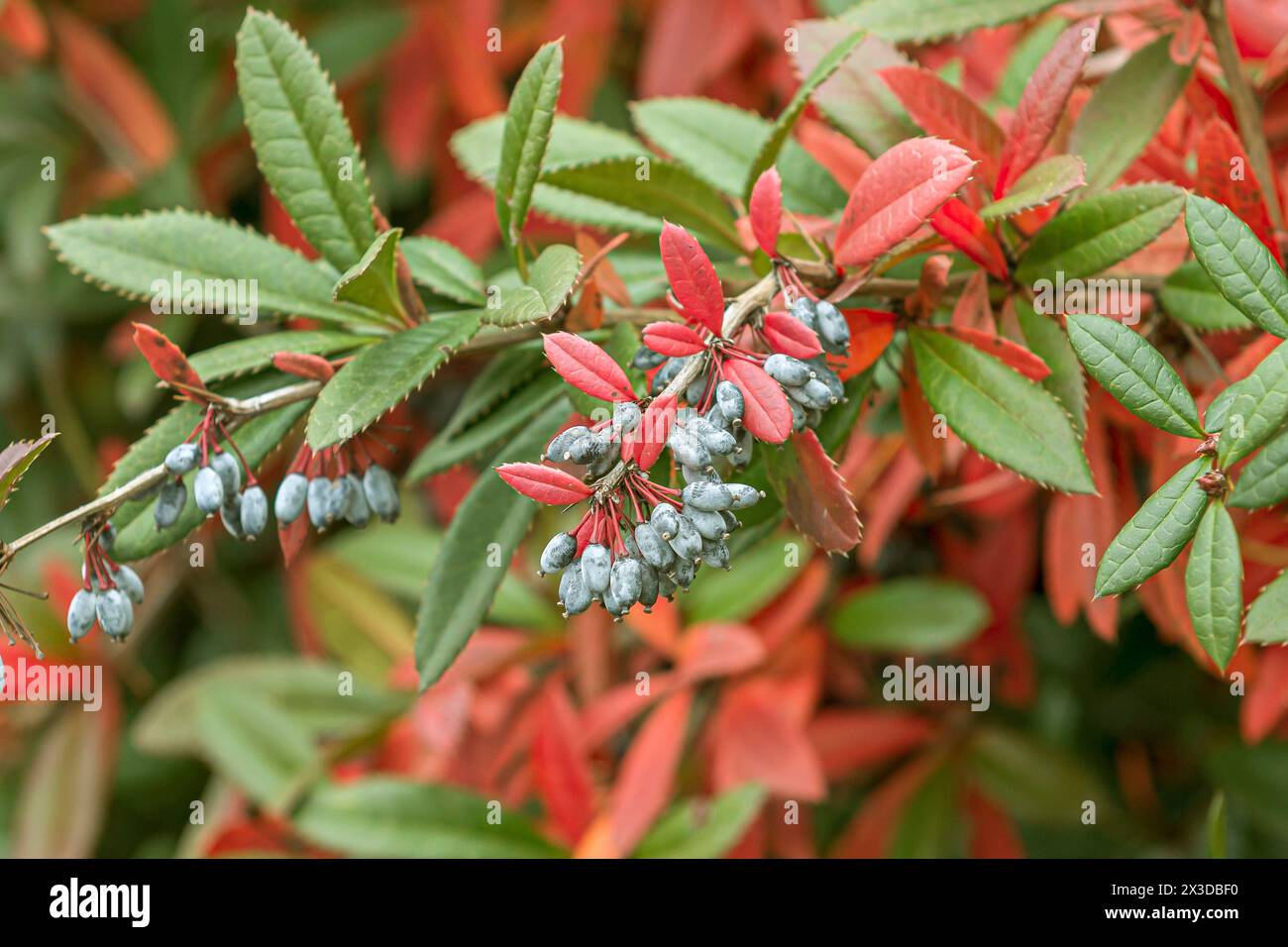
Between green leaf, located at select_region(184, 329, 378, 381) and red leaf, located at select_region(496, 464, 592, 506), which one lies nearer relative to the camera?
red leaf, located at select_region(496, 464, 592, 506)

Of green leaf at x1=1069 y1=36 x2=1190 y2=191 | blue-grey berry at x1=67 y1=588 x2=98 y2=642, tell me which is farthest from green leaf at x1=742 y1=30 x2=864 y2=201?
blue-grey berry at x1=67 y1=588 x2=98 y2=642

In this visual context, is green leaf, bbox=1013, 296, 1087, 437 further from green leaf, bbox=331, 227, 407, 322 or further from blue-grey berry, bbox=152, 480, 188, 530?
blue-grey berry, bbox=152, 480, 188, 530

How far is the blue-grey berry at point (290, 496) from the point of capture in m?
0.83

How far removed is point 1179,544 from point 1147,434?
0.39m

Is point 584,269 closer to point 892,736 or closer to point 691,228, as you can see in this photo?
point 691,228

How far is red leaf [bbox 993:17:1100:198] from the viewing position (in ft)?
2.84

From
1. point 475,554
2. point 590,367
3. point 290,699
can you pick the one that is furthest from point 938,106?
point 290,699

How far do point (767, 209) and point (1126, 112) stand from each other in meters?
0.37

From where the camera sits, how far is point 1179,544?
28.8 inches

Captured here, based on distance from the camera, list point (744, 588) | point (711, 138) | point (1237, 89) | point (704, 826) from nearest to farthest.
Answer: point (1237, 89)
point (711, 138)
point (704, 826)
point (744, 588)

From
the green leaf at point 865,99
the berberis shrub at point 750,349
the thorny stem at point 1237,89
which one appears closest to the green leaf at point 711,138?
the berberis shrub at point 750,349

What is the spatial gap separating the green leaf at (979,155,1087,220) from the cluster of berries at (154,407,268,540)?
0.54 m

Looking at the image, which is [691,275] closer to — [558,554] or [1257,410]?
[558,554]

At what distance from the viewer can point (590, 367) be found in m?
0.71
